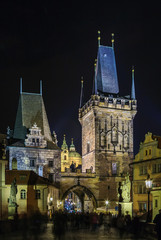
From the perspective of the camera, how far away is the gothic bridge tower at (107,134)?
57094 mm

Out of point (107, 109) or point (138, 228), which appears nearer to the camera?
point (138, 228)

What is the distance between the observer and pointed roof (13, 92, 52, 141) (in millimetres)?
54347

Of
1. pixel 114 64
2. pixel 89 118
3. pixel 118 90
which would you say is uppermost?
pixel 114 64

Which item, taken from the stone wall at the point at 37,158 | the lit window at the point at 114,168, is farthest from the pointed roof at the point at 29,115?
the lit window at the point at 114,168

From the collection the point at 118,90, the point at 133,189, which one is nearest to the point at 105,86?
the point at 118,90

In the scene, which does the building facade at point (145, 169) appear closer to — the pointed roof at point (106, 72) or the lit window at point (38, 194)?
the lit window at point (38, 194)

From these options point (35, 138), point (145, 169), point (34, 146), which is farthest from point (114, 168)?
point (145, 169)

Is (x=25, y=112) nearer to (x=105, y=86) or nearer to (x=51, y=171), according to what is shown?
(x=51, y=171)

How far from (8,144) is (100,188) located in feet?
49.7

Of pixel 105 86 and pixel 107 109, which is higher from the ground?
pixel 105 86

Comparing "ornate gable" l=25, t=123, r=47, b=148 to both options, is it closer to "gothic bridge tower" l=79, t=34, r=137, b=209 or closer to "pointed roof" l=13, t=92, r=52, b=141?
"pointed roof" l=13, t=92, r=52, b=141

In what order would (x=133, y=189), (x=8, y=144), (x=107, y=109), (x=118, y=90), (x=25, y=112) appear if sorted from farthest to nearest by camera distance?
(x=118, y=90), (x=107, y=109), (x=25, y=112), (x=8, y=144), (x=133, y=189)

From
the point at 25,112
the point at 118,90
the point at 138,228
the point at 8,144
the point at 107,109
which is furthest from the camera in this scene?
the point at 118,90

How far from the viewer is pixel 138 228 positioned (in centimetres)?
1991
